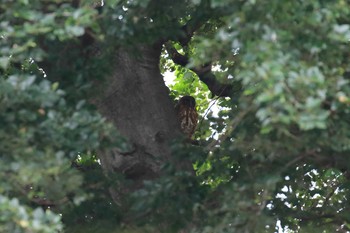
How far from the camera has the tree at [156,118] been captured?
7762 millimetres

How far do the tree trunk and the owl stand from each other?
2.15 m

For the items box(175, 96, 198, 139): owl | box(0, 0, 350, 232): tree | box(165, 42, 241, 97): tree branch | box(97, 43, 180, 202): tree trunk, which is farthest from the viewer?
box(175, 96, 198, 139): owl

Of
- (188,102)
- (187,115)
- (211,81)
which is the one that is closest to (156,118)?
(211,81)

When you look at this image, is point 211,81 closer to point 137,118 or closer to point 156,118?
Result: point 156,118

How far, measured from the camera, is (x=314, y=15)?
7738 mm

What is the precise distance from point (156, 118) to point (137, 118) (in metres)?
0.25

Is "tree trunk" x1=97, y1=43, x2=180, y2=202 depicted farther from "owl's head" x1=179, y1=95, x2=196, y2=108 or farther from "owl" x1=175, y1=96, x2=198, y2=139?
"owl's head" x1=179, y1=95, x2=196, y2=108

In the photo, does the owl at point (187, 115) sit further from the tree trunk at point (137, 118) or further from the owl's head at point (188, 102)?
the tree trunk at point (137, 118)

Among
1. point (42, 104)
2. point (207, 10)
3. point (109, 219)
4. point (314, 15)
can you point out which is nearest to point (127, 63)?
point (207, 10)

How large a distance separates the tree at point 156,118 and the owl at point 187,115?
2120 millimetres

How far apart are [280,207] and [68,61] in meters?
3.24

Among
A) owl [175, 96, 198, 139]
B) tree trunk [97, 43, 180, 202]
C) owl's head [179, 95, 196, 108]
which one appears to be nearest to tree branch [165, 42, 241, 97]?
owl [175, 96, 198, 139]

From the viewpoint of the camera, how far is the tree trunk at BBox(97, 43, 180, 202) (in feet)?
36.0

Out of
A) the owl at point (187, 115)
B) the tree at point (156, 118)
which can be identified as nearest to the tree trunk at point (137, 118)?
the tree at point (156, 118)
